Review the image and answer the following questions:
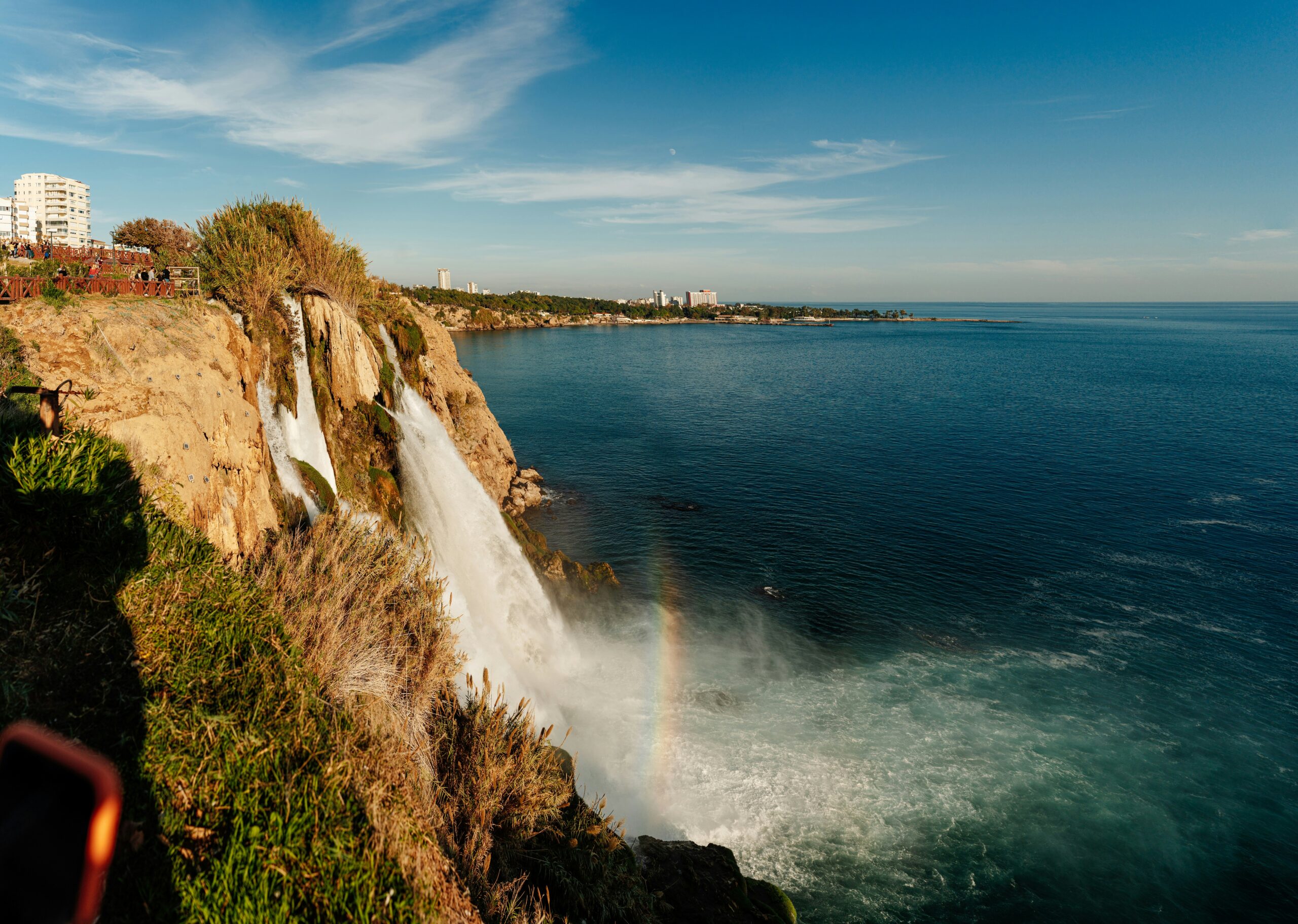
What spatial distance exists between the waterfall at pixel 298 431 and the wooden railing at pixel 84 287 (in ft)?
9.47

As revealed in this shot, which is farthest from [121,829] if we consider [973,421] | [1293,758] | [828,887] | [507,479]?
[973,421]

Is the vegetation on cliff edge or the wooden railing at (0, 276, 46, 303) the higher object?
the wooden railing at (0, 276, 46, 303)

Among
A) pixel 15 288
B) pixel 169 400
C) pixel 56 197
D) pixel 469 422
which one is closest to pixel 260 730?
pixel 169 400

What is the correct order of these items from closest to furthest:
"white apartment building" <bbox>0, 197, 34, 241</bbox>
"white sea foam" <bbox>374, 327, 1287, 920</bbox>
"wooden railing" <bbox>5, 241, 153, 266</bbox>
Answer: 1. "white sea foam" <bbox>374, 327, 1287, 920</bbox>
2. "wooden railing" <bbox>5, 241, 153, 266</bbox>
3. "white apartment building" <bbox>0, 197, 34, 241</bbox>

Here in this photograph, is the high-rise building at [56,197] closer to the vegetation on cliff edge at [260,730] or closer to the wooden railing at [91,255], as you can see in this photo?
the wooden railing at [91,255]

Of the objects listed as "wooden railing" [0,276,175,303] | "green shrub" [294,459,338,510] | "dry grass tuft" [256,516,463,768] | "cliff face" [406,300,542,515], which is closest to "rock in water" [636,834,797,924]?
"dry grass tuft" [256,516,463,768]

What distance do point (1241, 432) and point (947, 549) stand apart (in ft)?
145

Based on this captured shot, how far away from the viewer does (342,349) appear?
63.5 feet

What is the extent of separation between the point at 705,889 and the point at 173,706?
373 inches

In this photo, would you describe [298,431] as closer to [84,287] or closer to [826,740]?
[84,287]

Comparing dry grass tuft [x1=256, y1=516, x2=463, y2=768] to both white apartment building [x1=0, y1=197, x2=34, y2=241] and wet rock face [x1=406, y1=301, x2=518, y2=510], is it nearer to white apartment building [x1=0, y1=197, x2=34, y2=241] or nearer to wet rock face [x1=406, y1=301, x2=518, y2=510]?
wet rock face [x1=406, y1=301, x2=518, y2=510]

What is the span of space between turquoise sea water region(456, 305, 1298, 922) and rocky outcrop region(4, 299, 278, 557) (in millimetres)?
12972

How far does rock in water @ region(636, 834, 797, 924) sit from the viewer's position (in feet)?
35.1

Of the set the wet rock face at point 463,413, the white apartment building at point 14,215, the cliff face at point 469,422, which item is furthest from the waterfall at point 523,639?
the white apartment building at point 14,215
